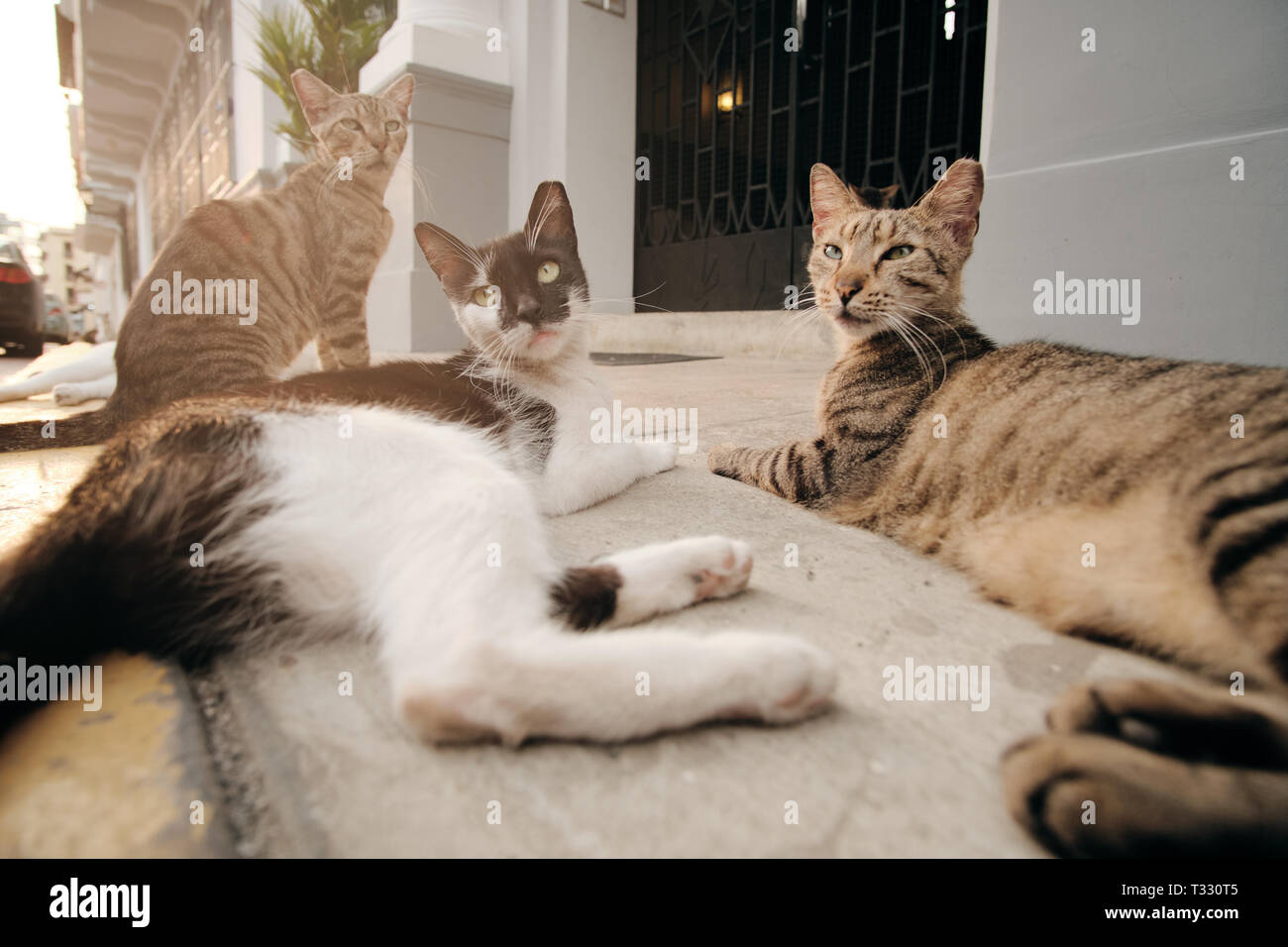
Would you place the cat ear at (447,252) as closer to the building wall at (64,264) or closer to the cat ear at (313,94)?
the cat ear at (313,94)

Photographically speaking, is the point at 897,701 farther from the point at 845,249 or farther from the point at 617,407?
the point at 845,249

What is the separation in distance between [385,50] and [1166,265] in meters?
6.61

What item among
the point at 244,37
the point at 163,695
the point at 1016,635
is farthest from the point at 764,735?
the point at 244,37

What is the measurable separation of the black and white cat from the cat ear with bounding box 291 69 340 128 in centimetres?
252

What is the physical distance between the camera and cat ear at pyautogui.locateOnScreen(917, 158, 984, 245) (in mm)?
1953

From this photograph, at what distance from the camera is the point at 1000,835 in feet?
2.29

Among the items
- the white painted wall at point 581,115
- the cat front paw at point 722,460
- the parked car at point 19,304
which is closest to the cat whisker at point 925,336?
the cat front paw at point 722,460

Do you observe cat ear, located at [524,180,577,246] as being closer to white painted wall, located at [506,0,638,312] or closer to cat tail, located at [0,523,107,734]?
cat tail, located at [0,523,107,734]

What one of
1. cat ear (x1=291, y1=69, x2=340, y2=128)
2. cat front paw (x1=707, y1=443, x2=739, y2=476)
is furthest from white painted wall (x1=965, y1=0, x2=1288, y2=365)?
cat ear (x1=291, y1=69, x2=340, y2=128)

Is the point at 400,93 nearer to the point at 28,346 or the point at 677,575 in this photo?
the point at 677,575

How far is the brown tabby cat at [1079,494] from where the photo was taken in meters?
0.69

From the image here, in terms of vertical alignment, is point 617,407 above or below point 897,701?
above

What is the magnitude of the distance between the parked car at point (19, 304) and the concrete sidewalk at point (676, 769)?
559 inches

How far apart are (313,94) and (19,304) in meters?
11.7
